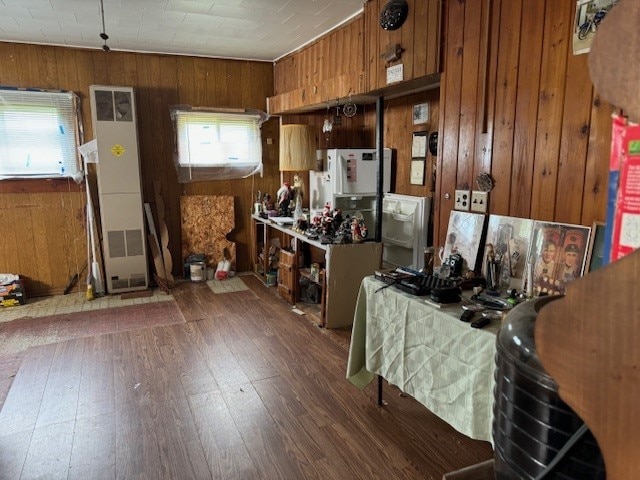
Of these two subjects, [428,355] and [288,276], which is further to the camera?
[288,276]

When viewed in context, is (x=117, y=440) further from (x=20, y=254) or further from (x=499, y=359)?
(x=20, y=254)

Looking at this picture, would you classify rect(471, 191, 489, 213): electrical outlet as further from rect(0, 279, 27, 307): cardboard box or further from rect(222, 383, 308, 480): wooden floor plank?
rect(0, 279, 27, 307): cardboard box

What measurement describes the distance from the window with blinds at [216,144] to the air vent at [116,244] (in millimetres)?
953

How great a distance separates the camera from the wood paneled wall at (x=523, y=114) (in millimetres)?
1802

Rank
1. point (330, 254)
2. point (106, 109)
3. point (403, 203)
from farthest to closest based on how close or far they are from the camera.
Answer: point (106, 109), point (403, 203), point (330, 254)

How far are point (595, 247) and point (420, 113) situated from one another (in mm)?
2226

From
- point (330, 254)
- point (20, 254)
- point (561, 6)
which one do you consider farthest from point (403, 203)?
point (20, 254)

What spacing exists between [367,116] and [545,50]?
2814mm

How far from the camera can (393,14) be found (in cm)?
275

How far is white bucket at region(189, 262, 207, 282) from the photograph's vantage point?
5.00 metres

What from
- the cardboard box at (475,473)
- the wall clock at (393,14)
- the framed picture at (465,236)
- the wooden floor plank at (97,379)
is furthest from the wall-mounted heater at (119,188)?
the cardboard box at (475,473)

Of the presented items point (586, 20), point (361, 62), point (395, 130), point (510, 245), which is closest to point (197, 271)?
point (395, 130)

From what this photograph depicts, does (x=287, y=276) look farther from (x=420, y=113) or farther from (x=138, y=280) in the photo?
(x=420, y=113)

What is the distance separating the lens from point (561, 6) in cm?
183
